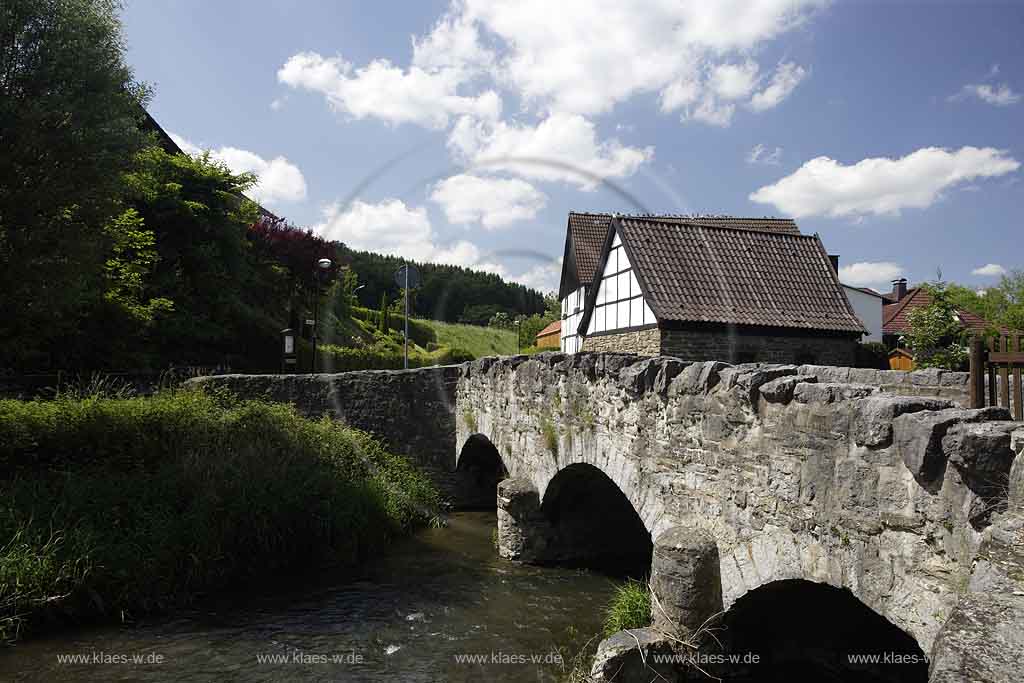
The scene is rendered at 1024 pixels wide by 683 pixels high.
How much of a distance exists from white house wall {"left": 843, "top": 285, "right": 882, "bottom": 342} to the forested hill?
15754mm

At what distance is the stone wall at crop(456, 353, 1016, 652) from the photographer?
3051 millimetres

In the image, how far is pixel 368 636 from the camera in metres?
6.76

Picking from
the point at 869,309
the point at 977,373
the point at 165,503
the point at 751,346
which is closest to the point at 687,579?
the point at 977,373

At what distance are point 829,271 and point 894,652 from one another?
1195 cm

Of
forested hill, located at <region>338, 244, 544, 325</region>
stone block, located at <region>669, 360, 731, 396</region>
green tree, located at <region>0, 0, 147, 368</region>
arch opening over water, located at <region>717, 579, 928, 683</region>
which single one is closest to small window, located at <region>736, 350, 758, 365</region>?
arch opening over water, located at <region>717, 579, 928, 683</region>

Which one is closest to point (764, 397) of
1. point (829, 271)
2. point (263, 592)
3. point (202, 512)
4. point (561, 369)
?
point (561, 369)

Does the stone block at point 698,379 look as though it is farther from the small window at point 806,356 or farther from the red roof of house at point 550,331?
the red roof of house at point 550,331

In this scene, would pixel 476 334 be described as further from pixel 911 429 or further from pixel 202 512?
pixel 911 429

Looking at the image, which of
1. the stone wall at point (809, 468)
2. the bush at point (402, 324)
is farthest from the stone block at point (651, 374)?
the bush at point (402, 324)

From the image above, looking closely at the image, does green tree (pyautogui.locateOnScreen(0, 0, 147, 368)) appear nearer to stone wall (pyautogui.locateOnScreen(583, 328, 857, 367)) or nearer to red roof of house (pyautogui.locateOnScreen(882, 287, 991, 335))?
stone wall (pyautogui.locateOnScreen(583, 328, 857, 367))

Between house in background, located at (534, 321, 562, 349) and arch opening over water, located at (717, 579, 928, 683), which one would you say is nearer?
arch opening over water, located at (717, 579, 928, 683)

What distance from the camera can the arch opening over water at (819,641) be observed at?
5.28m

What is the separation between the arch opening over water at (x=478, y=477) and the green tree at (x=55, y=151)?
772cm

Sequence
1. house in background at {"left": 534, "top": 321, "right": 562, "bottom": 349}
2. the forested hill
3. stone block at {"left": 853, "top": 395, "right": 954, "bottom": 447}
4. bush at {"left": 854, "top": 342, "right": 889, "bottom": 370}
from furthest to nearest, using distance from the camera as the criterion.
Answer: the forested hill, house in background at {"left": 534, "top": 321, "right": 562, "bottom": 349}, bush at {"left": 854, "top": 342, "right": 889, "bottom": 370}, stone block at {"left": 853, "top": 395, "right": 954, "bottom": 447}
